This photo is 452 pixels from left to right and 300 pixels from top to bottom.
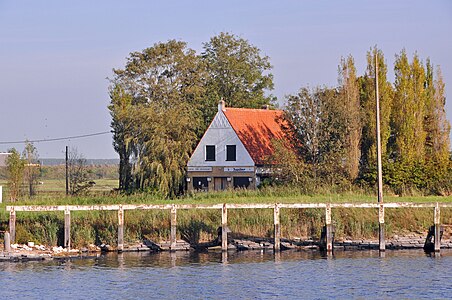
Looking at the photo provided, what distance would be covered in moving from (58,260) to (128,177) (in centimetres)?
2807

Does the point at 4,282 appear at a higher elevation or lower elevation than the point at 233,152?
lower

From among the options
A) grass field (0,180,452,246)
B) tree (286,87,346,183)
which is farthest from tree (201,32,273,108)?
grass field (0,180,452,246)

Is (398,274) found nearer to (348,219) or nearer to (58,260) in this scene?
(348,219)

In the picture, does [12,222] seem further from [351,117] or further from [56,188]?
[56,188]

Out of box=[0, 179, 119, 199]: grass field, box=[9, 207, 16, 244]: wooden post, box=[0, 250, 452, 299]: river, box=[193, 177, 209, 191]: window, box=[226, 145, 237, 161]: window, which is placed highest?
box=[226, 145, 237, 161]: window

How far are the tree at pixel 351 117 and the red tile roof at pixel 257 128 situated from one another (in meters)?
6.15

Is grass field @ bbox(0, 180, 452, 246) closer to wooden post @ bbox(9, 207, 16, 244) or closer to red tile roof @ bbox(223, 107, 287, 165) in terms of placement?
wooden post @ bbox(9, 207, 16, 244)

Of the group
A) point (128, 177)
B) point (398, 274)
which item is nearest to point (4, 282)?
point (398, 274)

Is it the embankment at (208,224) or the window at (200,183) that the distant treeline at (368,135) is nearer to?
the window at (200,183)

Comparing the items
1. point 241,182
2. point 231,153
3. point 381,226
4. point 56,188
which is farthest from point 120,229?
point 56,188

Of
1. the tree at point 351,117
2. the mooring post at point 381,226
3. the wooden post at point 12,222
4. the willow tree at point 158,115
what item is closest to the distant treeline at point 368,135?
the tree at point 351,117

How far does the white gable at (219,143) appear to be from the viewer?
63.0 metres

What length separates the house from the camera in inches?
2451

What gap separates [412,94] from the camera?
193 ft
